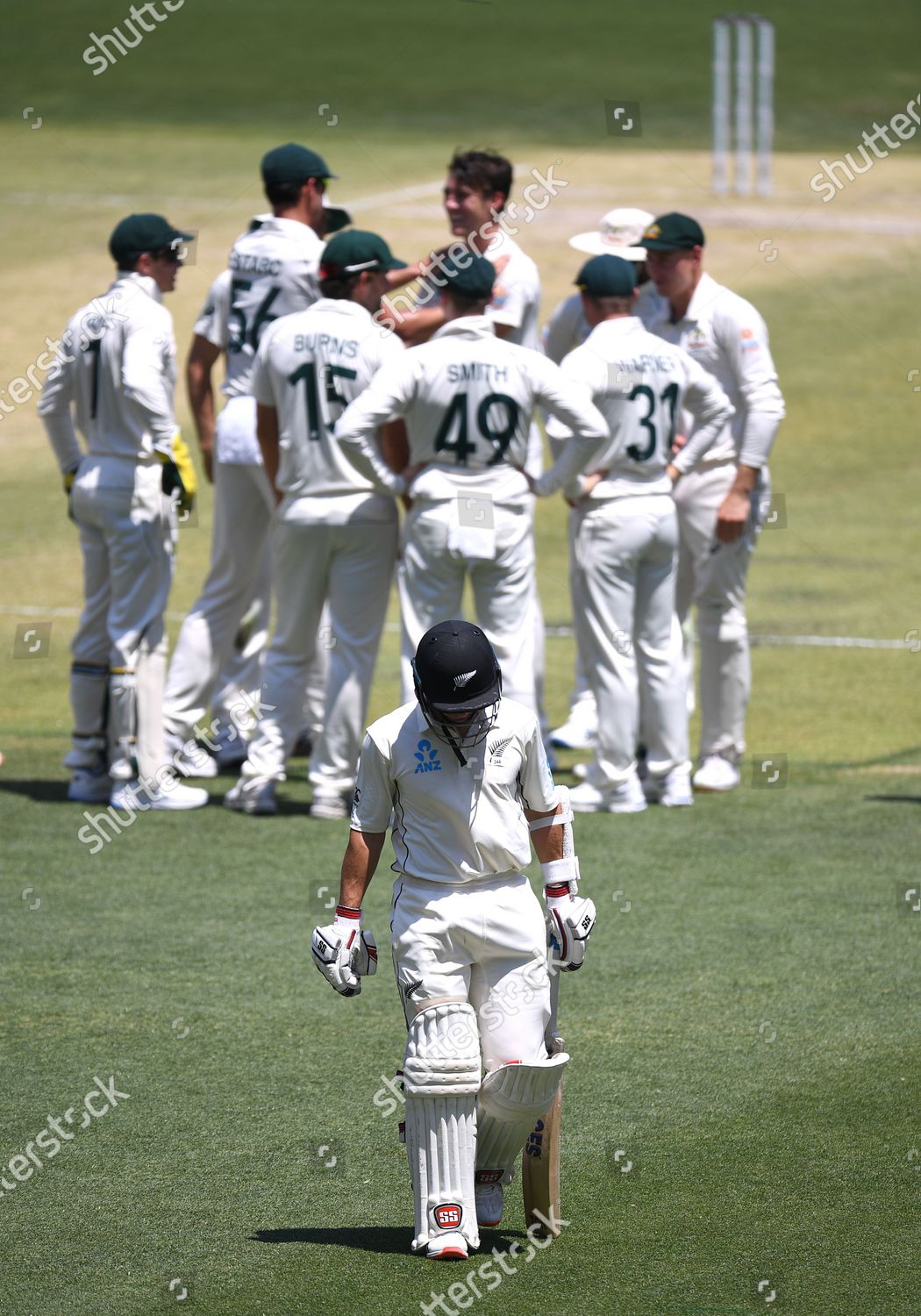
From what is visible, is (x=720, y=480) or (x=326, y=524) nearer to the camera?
(x=326, y=524)

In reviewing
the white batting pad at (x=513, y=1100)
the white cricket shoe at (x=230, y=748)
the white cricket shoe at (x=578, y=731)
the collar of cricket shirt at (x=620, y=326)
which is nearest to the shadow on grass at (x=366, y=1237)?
the white batting pad at (x=513, y=1100)

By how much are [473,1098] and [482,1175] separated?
1.21 feet

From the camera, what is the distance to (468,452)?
911cm

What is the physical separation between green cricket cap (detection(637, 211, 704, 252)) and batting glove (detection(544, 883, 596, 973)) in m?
5.29

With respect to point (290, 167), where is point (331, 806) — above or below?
below

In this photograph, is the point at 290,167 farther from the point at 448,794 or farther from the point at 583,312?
the point at 448,794

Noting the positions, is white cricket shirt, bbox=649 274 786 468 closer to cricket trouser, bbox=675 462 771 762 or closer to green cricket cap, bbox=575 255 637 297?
cricket trouser, bbox=675 462 771 762

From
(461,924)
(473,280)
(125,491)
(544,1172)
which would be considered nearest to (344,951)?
(461,924)

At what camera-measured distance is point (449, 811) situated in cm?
531

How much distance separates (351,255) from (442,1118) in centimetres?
521

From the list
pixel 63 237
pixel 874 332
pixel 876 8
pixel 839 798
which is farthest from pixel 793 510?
pixel 876 8

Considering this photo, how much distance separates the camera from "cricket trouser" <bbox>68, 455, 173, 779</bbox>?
9.64m

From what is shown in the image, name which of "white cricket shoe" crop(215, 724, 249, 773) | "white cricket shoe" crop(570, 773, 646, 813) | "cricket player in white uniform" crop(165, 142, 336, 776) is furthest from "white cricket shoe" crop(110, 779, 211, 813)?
"white cricket shoe" crop(570, 773, 646, 813)

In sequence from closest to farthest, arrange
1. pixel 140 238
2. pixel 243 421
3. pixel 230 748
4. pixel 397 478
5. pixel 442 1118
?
pixel 442 1118, pixel 397 478, pixel 140 238, pixel 243 421, pixel 230 748
